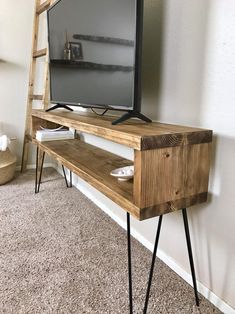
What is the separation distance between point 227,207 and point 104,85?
70cm

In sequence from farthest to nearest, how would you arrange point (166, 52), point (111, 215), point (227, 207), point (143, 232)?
point (111, 215), point (143, 232), point (166, 52), point (227, 207)

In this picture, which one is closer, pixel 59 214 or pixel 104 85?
pixel 104 85

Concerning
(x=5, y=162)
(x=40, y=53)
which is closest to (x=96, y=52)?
(x=40, y=53)

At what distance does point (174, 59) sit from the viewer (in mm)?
1076

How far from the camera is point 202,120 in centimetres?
98

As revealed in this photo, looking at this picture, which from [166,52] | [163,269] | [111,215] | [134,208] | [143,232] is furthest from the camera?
[111,215]

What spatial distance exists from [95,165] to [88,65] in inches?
19.5

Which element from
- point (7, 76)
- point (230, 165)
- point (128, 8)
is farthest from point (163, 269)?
point (7, 76)

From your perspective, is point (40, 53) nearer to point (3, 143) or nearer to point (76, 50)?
point (3, 143)

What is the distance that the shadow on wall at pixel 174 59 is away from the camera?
0.97m

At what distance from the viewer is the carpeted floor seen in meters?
1.01

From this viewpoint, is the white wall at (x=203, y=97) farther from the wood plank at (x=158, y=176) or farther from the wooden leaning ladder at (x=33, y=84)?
the wooden leaning ladder at (x=33, y=84)

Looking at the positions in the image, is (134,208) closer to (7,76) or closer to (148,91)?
(148,91)

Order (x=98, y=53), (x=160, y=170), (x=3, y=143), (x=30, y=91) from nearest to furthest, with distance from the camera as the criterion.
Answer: (x=160, y=170)
(x=98, y=53)
(x=3, y=143)
(x=30, y=91)
